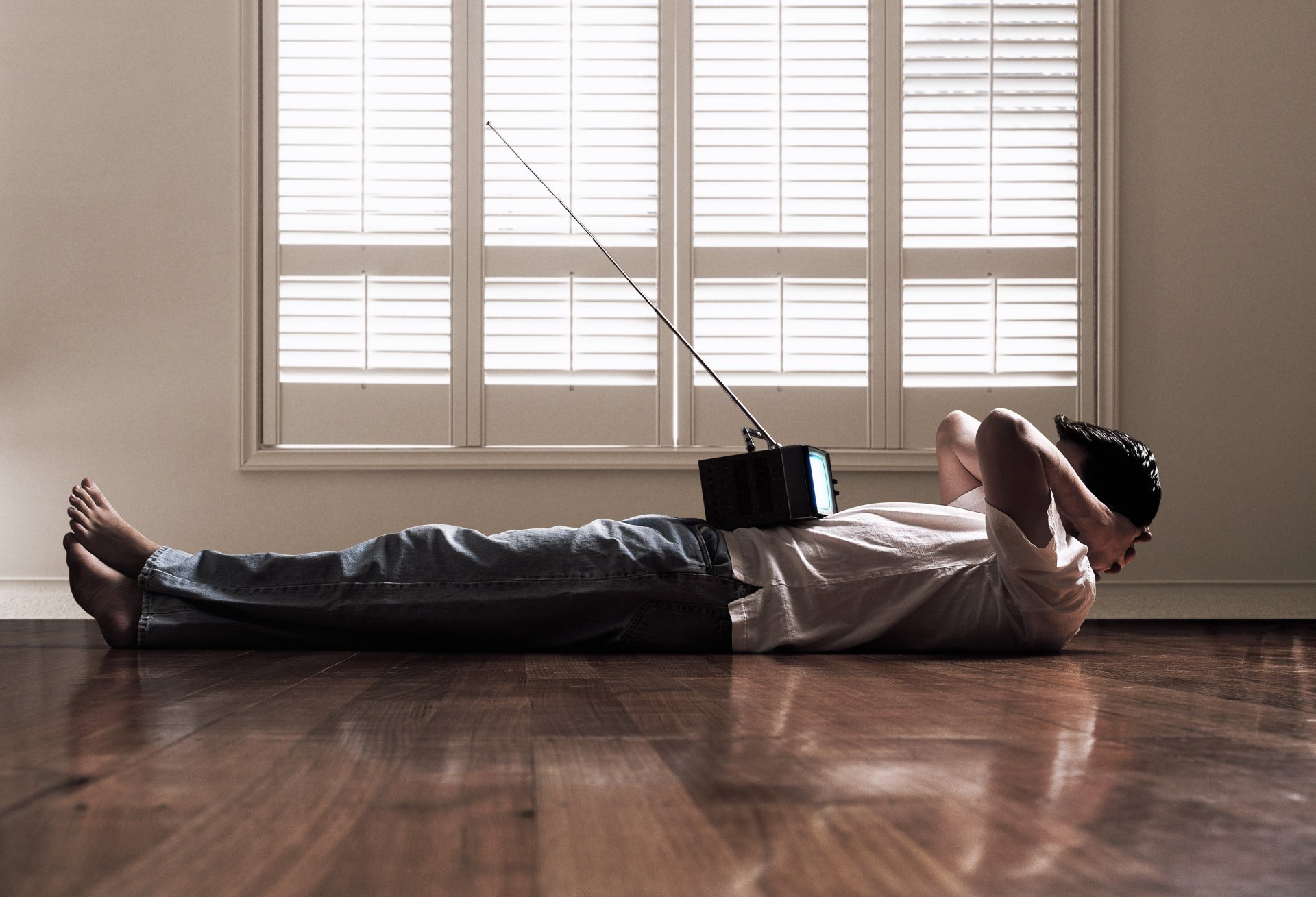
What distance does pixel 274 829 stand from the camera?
1.78ft

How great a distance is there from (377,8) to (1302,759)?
9.82 feet

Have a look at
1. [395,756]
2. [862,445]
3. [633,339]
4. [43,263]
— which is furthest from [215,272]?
[395,756]

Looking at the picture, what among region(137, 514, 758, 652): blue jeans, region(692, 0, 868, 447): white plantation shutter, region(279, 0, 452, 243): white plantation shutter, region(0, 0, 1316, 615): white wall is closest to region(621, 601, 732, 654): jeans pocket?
region(137, 514, 758, 652): blue jeans

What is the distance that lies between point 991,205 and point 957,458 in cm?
135

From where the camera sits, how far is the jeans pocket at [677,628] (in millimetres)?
1512

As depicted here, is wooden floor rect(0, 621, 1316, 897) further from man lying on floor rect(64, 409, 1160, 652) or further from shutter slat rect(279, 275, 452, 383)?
shutter slat rect(279, 275, 452, 383)

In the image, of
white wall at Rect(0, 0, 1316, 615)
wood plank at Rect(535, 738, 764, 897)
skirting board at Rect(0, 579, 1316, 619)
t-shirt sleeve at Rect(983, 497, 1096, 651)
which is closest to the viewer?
wood plank at Rect(535, 738, 764, 897)

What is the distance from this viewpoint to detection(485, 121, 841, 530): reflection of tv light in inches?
62.5

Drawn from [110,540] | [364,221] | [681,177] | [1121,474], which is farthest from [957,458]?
[364,221]

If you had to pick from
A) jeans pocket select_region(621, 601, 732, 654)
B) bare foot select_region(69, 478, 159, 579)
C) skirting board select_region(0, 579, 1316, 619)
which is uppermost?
bare foot select_region(69, 478, 159, 579)

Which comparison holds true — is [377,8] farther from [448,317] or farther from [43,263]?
[43,263]

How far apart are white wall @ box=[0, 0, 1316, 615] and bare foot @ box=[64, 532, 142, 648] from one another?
133cm

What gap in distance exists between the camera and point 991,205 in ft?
9.80

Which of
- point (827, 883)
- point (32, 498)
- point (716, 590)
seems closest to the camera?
point (827, 883)
